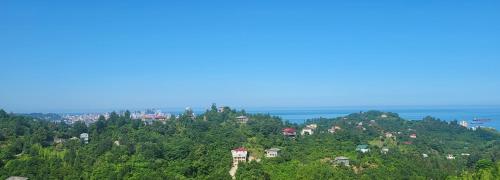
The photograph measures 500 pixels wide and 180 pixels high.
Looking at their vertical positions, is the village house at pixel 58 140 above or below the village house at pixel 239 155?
above

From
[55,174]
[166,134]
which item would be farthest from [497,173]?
[166,134]

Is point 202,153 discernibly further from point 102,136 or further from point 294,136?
point 294,136

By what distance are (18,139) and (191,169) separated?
17.2m

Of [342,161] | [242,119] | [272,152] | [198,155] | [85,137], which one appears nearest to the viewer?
[342,161]

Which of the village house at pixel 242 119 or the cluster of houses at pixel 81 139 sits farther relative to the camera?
the village house at pixel 242 119

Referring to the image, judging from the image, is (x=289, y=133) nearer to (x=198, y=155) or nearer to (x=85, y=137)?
(x=198, y=155)

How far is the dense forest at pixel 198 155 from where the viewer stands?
31.2 meters

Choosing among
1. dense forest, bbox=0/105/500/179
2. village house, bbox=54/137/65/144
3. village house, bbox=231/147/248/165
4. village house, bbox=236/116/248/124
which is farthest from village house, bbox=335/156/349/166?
village house, bbox=236/116/248/124

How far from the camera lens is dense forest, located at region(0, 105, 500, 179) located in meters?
31.2

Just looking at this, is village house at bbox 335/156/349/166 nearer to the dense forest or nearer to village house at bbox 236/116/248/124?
the dense forest

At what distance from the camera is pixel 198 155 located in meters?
36.5

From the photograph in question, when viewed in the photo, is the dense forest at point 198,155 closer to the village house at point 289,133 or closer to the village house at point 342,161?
the village house at point 342,161

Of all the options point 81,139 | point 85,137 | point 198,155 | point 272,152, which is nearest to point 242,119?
point 85,137

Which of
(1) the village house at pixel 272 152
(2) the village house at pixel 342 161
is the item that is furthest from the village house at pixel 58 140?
(2) the village house at pixel 342 161
